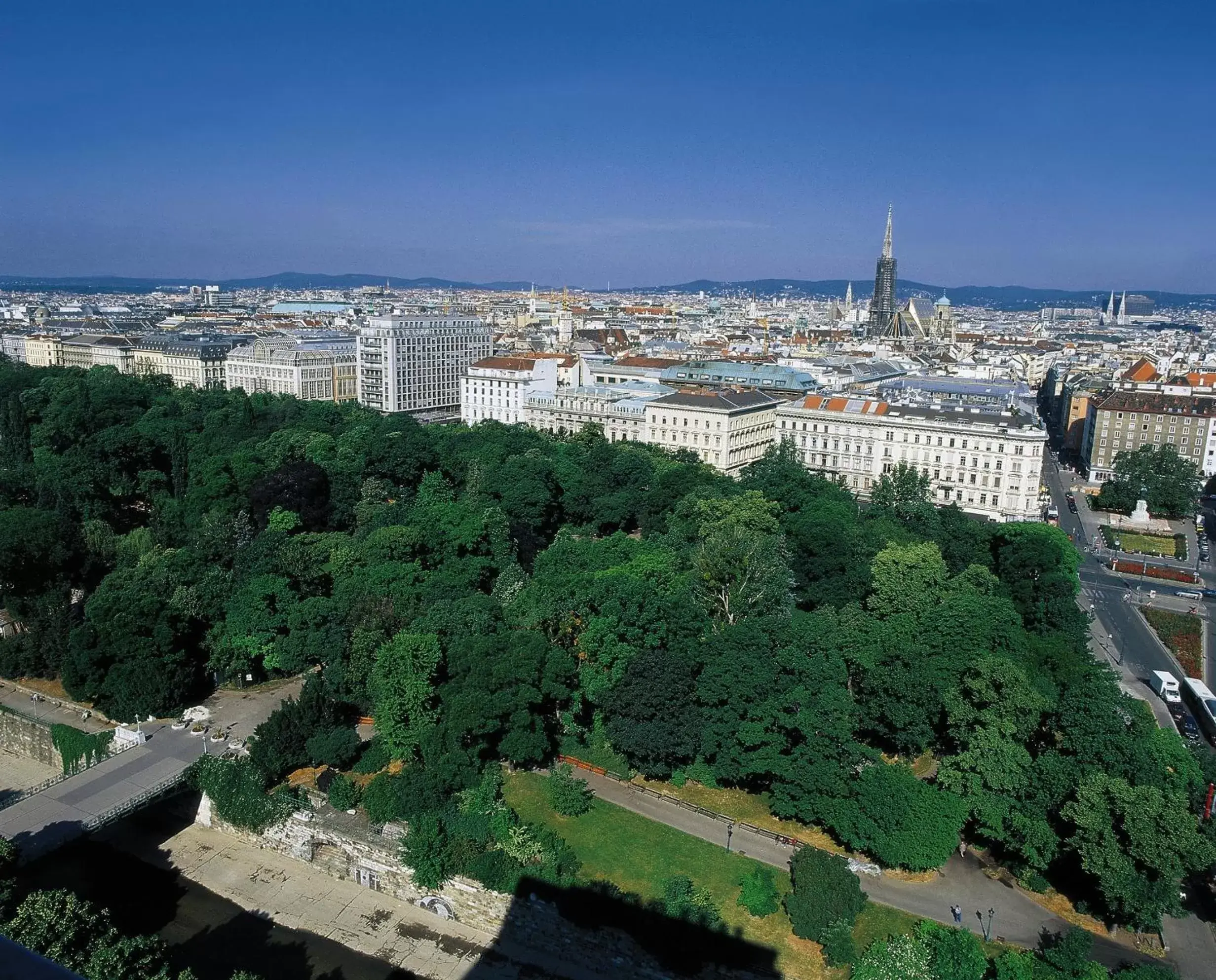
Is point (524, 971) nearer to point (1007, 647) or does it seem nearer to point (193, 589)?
point (1007, 647)

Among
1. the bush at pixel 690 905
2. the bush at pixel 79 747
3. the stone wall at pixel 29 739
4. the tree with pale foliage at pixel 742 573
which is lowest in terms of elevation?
the stone wall at pixel 29 739

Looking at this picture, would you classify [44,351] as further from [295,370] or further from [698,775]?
[698,775]

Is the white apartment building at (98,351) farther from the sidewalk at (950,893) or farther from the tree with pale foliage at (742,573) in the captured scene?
the sidewalk at (950,893)

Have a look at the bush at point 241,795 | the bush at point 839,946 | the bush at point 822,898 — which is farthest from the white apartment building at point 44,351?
the bush at point 839,946

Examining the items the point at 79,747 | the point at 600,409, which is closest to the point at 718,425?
the point at 600,409

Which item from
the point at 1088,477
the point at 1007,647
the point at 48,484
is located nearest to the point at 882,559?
the point at 1007,647

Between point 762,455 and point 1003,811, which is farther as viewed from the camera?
point 762,455
